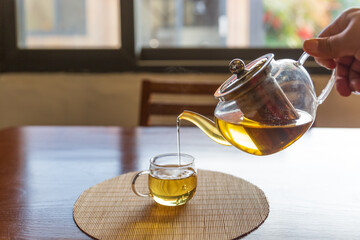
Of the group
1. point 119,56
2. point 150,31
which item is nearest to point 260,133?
point 119,56

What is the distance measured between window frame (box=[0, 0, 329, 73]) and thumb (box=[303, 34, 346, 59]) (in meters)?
1.31

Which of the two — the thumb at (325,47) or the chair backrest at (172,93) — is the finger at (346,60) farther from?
the chair backrest at (172,93)

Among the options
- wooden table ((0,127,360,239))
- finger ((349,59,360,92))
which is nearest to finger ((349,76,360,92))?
finger ((349,59,360,92))

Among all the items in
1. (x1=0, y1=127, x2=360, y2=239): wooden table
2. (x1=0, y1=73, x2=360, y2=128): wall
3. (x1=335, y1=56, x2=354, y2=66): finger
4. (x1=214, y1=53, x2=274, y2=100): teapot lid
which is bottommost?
(x1=0, y1=73, x2=360, y2=128): wall

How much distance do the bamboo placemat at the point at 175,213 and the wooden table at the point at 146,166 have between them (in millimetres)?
25

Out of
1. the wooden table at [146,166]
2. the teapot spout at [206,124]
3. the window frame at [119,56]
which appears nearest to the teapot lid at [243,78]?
the teapot spout at [206,124]

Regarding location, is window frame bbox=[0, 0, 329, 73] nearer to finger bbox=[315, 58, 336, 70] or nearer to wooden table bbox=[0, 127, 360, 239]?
wooden table bbox=[0, 127, 360, 239]

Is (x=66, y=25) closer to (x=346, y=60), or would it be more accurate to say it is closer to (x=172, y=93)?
(x=172, y=93)

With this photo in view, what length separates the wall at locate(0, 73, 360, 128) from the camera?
2.24 meters

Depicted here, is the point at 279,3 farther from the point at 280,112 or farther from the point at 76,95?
the point at 280,112

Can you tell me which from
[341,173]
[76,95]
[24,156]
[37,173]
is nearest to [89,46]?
[76,95]

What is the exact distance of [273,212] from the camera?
74 cm

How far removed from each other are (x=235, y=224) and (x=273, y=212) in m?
0.09

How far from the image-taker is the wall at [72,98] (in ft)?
7.36
